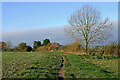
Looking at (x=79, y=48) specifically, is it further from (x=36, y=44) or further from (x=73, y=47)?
(x=36, y=44)

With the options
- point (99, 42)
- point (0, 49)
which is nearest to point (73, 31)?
point (99, 42)

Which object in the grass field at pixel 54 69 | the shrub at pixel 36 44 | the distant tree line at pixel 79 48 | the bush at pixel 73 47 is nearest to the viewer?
the grass field at pixel 54 69

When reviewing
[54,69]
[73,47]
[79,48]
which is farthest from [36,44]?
[54,69]

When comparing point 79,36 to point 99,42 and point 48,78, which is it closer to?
point 99,42

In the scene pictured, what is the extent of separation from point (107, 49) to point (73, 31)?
698 centimetres

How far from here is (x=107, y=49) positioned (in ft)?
83.7

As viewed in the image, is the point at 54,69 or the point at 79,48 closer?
the point at 54,69

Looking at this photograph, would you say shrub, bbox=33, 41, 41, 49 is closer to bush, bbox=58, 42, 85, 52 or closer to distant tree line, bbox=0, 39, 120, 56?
distant tree line, bbox=0, 39, 120, 56

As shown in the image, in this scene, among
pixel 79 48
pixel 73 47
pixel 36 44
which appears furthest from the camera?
pixel 36 44

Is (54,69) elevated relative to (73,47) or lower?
lower

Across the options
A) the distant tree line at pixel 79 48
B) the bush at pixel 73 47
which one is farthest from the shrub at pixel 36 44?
the bush at pixel 73 47

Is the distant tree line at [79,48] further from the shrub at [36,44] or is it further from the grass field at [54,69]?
the grass field at [54,69]

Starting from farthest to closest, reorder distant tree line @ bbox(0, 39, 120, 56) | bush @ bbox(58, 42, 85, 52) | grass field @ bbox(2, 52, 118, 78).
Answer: bush @ bbox(58, 42, 85, 52), distant tree line @ bbox(0, 39, 120, 56), grass field @ bbox(2, 52, 118, 78)

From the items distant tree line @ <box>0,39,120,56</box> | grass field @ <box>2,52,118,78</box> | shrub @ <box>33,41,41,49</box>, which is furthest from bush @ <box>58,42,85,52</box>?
grass field @ <box>2,52,118,78</box>
